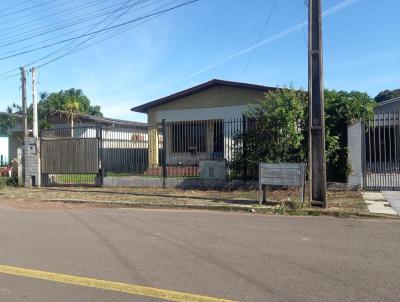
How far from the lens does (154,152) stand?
19000mm

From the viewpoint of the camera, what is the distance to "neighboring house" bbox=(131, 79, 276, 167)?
1862cm

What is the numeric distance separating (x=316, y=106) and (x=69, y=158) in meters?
11.8

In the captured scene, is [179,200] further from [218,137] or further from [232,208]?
[218,137]

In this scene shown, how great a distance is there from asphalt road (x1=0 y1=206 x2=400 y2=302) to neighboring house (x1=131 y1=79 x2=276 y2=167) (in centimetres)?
730

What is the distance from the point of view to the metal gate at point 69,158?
19703 millimetres

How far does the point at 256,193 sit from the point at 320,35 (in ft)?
18.4

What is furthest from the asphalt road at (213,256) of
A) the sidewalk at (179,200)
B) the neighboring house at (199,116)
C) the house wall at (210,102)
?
the house wall at (210,102)

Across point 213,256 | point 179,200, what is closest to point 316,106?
point 179,200

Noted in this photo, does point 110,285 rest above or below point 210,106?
below

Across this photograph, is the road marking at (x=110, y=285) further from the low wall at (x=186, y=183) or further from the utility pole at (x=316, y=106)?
the low wall at (x=186, y=183)

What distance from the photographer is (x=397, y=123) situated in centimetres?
1505

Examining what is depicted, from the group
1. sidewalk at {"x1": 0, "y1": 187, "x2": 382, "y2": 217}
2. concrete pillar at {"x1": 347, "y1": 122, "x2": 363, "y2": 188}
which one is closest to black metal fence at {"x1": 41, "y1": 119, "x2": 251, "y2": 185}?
sidewalk at {"x1": 0, "y1": 187, "x2": 382, "y2": 217}

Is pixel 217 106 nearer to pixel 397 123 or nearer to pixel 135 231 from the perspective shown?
pixel 397 123

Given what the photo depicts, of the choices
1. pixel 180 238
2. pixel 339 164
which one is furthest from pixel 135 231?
pixel 339 164
